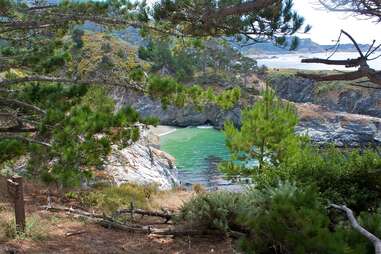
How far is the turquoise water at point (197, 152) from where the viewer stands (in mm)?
32438

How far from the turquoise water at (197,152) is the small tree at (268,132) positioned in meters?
13.7

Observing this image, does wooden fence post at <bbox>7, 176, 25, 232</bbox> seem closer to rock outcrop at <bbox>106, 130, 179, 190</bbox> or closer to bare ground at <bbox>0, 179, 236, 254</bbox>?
bare ground at <bbox>0, 179, 236, 254</bbox>

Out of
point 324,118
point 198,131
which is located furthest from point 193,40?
point 324,118

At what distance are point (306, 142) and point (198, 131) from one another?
50320mm

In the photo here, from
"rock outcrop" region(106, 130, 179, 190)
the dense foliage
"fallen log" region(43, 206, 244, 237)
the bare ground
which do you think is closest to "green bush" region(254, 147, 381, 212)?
"fallen log" region(43, 206, 244, 237)

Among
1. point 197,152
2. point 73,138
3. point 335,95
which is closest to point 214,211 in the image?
point 73,138

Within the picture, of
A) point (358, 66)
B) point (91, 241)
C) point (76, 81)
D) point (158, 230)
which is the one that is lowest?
point (158, 230)

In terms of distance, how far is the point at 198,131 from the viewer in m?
65.4

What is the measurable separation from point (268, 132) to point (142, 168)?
5.30m

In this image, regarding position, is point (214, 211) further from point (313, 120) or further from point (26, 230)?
point (313, 120)

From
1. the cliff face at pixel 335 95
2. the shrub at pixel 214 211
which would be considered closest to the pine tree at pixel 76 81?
the shrub at pixel 214 211

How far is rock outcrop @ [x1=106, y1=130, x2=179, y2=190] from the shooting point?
48.5 feet

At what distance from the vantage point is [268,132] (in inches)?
560

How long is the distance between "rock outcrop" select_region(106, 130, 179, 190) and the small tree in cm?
361
